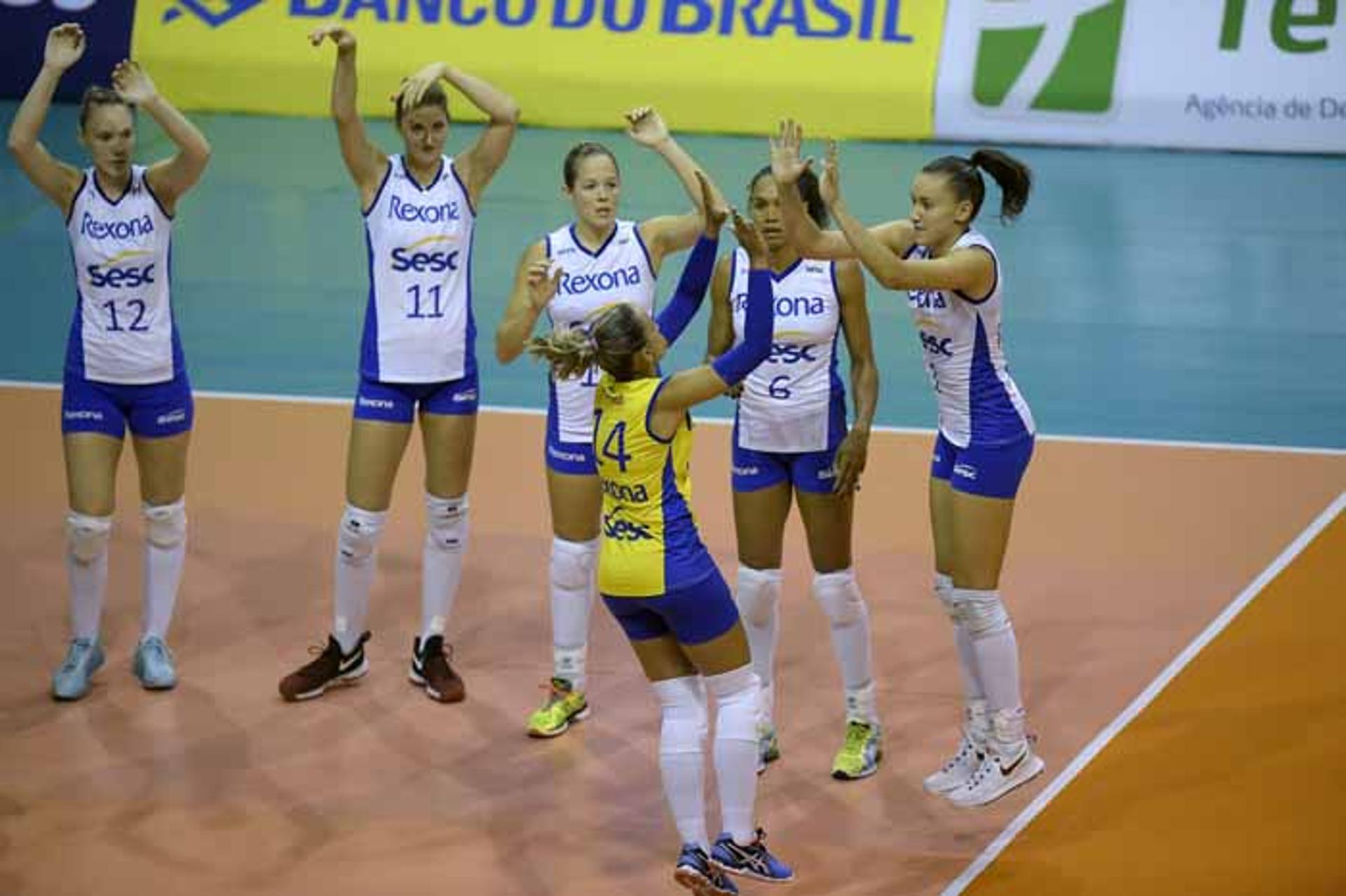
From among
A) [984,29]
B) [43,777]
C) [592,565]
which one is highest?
[984,29]

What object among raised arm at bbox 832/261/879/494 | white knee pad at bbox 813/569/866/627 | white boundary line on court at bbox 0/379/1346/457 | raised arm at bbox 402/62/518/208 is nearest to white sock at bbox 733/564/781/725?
white knee pad at bbox 813/569/866/627

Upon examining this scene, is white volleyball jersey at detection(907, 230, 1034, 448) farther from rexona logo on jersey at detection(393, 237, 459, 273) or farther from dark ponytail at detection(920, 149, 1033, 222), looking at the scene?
rexona logo on jersey at detection(393, 237, 459, 273)

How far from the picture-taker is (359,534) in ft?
30.5

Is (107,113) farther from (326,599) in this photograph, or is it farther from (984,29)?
(984,29)

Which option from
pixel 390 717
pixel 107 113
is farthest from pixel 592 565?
pixel 107 113

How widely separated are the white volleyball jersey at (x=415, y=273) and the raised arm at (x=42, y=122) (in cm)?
134

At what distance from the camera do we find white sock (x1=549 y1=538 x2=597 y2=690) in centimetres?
912

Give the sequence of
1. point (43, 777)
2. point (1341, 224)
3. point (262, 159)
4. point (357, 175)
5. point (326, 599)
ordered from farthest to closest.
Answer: point (262, 159), point (1341, 224), point (326, 599), point (357, 175), point (43, 777)

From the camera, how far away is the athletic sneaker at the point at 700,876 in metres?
7.32

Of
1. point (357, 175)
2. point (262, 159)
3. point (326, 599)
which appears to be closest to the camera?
point (357, 175)

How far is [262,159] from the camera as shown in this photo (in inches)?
744

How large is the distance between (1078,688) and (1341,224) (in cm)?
884

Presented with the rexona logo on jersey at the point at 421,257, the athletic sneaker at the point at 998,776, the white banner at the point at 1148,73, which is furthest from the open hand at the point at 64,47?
the white banner at the point at 1148,73

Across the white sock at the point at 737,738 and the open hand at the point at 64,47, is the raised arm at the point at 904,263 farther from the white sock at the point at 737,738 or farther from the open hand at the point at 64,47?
the open hand at the point at 64,47
